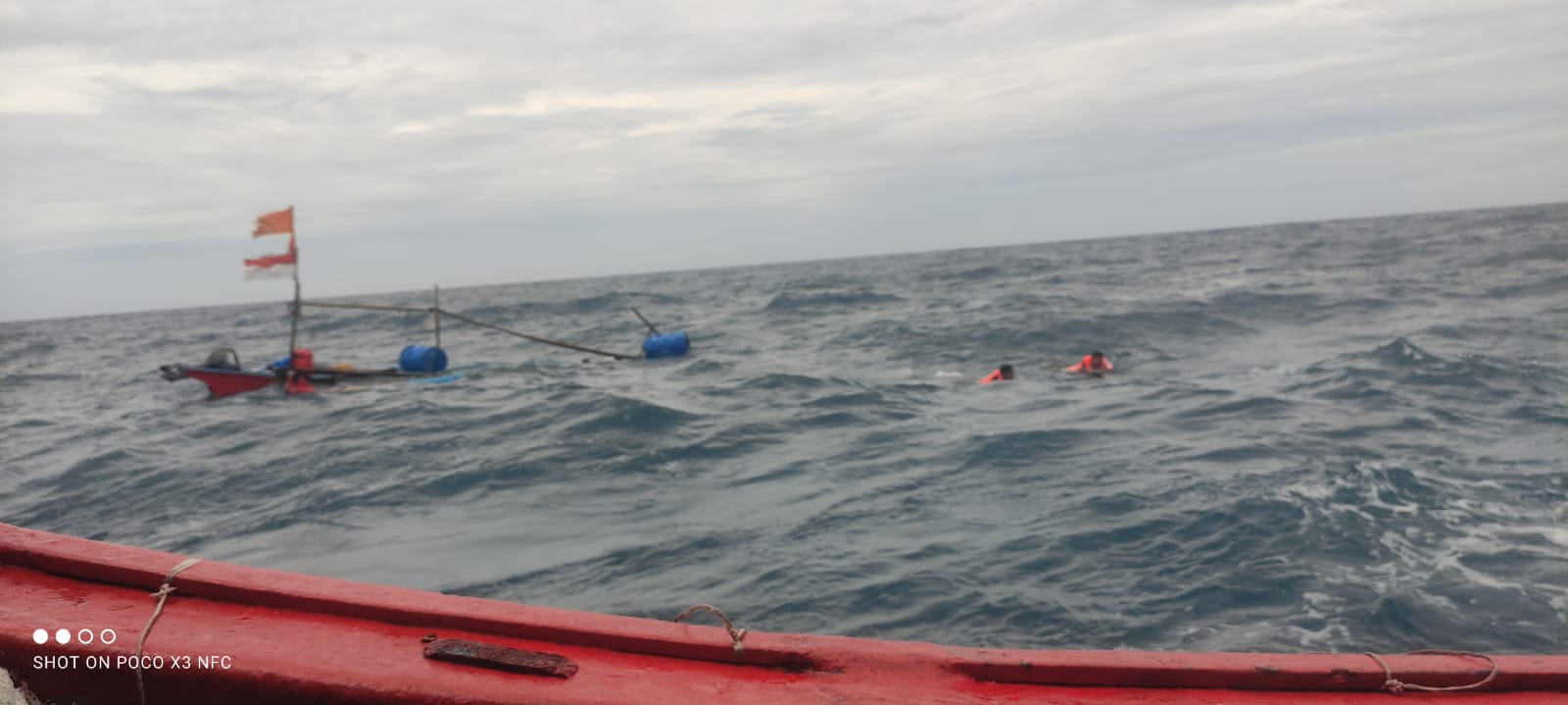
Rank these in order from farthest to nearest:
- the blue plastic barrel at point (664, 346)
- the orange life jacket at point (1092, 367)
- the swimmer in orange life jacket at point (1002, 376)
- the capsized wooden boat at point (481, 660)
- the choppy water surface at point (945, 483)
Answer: the blue plastic barrel at point (664, 346) → the orange life jacket at point (1092, 367) → the swimmer in orange life jacket at point (1002, 376) → the choppy water surface at point (945, 483) → the capsized wooden boat at point (481, 660)

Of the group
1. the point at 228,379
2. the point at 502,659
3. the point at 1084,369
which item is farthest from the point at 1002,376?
the point at 228,379

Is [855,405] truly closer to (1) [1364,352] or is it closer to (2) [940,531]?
(2) [940,531]

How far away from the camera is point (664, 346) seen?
22.1 meters

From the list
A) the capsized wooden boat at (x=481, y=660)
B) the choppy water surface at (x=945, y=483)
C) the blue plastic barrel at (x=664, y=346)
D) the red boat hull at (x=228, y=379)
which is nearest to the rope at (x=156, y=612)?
the capsized wooden boat at (x=481, y=660)

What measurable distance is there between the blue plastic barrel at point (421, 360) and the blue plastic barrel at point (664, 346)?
476 centimetres

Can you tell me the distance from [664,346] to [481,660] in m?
20.0

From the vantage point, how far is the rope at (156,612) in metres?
2.14

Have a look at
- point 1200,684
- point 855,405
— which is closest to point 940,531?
point 1200,684

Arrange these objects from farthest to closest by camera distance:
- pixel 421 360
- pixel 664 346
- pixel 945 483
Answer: pixel 664 346, pixel 421 360, pixel 945 483

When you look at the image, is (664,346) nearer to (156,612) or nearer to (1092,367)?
(1092,367)

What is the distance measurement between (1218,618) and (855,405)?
796cm

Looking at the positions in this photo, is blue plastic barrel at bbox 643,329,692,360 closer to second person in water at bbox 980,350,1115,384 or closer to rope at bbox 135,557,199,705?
second person in water at bbox 980,350,1115,384

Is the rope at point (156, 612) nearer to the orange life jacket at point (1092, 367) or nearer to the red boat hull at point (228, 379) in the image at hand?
the orange life jacket at point (1092, 367)

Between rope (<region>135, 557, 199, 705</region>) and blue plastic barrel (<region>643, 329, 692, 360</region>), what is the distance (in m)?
A: 19.4
